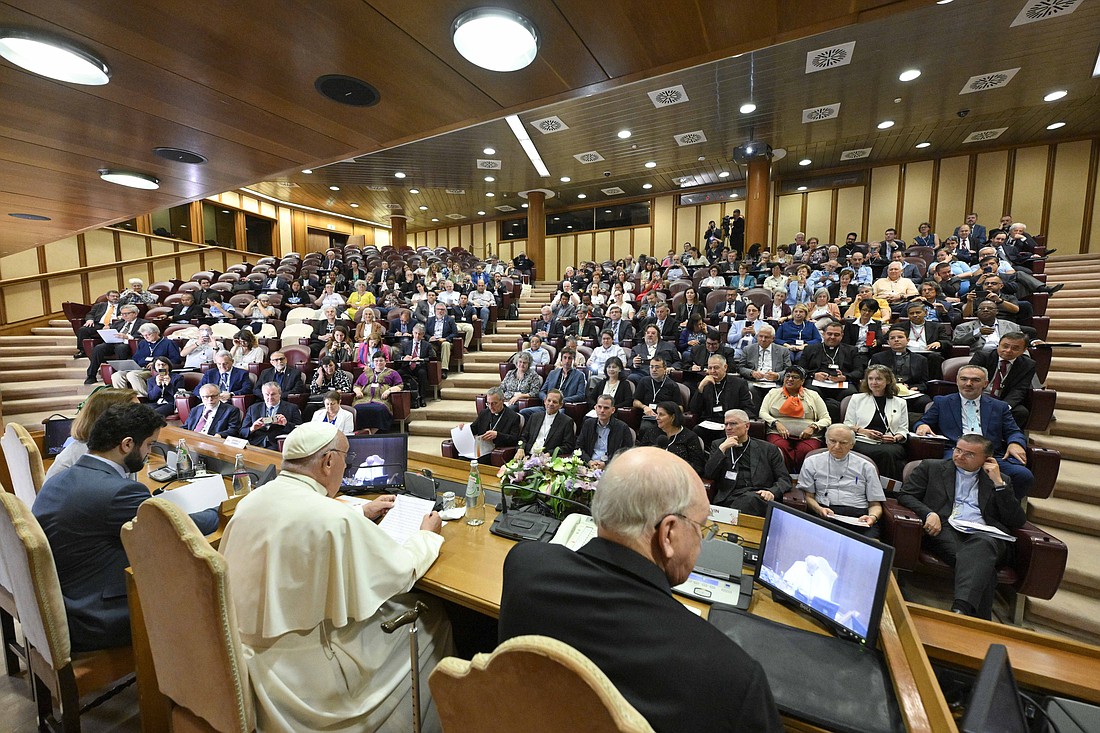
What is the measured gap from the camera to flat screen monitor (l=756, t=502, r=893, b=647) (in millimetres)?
1278

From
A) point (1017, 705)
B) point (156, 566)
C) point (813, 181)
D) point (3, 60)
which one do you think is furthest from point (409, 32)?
point (813, 181)

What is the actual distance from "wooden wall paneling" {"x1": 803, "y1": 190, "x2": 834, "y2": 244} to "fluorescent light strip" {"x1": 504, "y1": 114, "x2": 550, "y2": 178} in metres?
6.99

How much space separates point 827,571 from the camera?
1407mm

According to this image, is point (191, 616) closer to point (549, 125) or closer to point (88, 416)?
point (88, 416)

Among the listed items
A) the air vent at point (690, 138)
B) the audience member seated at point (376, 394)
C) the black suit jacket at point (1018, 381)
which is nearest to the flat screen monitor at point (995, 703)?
the black suit jacket at point (1018, 381)

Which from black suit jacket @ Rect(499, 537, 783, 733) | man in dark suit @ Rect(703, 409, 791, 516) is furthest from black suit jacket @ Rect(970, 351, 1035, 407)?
black suit jacket @ Rect(499, 537, 783, 733)

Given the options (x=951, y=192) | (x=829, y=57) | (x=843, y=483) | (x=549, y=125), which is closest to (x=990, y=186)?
(x=951, y=192)

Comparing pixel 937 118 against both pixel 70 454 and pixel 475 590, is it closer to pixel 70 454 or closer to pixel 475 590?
pixel 475 590

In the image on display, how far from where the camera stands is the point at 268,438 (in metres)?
4.93

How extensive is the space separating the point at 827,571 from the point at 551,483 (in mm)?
1095

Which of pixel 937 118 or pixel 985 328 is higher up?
pixel 937 118

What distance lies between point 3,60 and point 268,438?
13.5 feet

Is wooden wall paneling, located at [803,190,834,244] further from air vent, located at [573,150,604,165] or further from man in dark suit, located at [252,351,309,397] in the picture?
man in dark suit, located at [252,351,309,397]

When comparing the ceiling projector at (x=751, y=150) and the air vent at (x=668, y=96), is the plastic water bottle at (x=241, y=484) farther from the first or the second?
the ceiling projector at (x=751, y=150)
